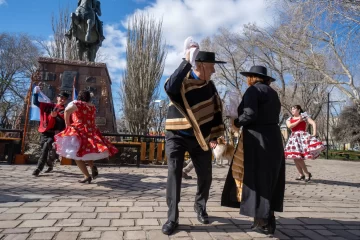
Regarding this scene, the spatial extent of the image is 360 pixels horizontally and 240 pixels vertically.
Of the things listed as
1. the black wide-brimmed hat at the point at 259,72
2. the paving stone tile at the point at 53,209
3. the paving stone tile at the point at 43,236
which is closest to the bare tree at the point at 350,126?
the black wide-brimmed hat at the point at 259,72

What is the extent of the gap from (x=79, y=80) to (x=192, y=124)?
263 inches

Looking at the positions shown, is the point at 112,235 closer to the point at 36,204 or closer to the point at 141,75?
the point at 36,204

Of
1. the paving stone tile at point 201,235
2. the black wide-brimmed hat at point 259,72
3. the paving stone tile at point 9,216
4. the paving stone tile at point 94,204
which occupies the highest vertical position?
the black wide-brimmed hat at point 259,72

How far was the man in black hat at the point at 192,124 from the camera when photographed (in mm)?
2668

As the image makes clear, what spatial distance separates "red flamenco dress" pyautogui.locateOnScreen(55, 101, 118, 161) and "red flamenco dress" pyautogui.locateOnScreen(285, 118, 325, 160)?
4.02m

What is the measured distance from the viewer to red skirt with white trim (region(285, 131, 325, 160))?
603 centimetres

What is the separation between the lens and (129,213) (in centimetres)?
312

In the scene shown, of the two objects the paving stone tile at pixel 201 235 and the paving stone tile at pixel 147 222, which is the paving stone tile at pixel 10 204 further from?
the paving stone tile at pixel 201 235

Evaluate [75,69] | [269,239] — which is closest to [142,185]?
[269,239]

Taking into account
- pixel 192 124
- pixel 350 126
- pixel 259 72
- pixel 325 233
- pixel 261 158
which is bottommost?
pixel 325 233

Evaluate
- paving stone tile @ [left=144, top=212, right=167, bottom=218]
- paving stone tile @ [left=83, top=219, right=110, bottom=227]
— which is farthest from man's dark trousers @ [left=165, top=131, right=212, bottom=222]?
paving stone tile @ [left=83, top=219, right=110, bottom=227]

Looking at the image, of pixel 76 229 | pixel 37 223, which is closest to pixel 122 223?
pixel 76 229

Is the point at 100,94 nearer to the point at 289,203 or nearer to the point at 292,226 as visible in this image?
the point at 289,203

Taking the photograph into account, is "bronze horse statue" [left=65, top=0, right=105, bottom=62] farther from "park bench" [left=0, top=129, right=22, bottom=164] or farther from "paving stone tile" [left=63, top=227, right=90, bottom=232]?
"paving stone tile" [left=63, top=227, right=90, bottom=232]
